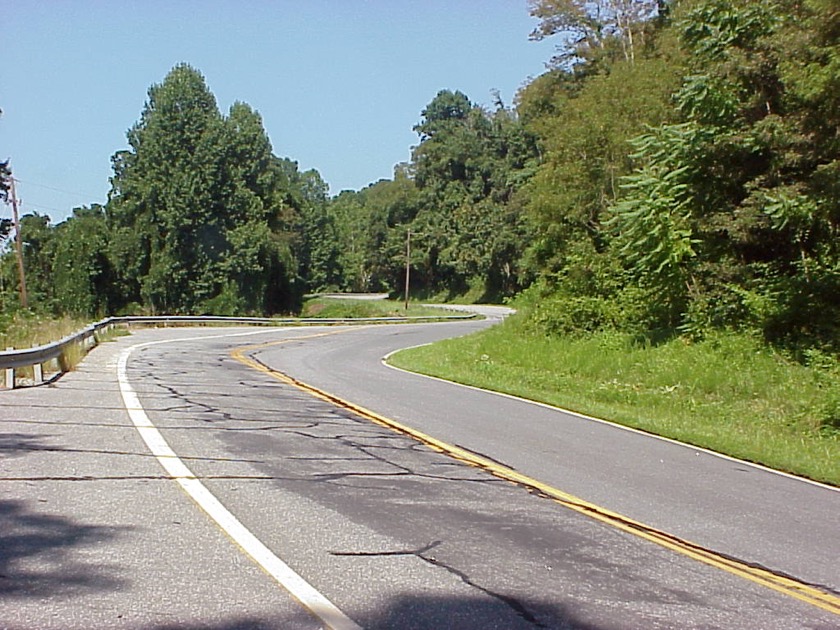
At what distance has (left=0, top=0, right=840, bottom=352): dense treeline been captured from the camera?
20047 millimetres

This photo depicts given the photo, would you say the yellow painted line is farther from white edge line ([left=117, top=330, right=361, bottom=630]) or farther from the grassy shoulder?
the grassy shoulder

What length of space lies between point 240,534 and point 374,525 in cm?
106

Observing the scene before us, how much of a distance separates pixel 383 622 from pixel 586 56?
142 ft

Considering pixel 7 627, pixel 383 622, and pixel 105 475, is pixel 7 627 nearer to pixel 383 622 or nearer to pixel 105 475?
pixel 383 622

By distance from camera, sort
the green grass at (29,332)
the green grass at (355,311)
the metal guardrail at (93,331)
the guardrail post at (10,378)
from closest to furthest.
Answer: the guardrail post at (10,378)
the metal guardrail at (93,331)
the green grass at (29,332)
the green grass at (355,311)

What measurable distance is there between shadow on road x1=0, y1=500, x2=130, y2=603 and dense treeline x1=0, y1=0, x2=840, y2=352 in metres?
15.1

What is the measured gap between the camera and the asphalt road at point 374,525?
5203 mm

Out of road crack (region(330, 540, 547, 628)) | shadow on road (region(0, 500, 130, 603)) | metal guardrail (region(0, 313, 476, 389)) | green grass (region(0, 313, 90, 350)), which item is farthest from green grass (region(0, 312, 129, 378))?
road crack (region(330, 540, 547, 628))

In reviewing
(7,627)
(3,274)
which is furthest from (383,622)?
(3,274)

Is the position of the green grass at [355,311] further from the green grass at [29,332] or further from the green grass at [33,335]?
the green grass at [29,332]

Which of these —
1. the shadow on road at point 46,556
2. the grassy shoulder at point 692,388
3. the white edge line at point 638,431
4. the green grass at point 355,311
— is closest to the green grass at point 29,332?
the white edge line at point 638,431

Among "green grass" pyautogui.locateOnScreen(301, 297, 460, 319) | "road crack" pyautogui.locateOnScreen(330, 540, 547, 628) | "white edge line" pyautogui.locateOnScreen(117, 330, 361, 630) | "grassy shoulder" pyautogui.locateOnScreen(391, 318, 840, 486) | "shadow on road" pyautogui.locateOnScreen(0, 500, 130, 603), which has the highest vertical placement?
"shadow on road" pyautogui.locateOnScreen(0, 500, 130, 603)

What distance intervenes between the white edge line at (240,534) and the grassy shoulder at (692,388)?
7153mm

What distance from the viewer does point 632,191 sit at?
28.0 meters
